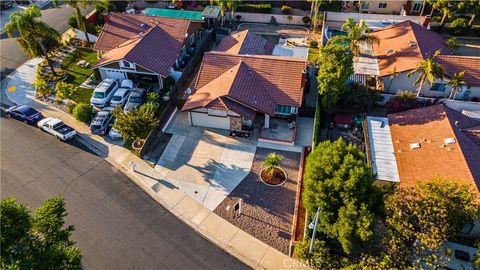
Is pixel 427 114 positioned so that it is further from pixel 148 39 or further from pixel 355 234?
pixel 148 39

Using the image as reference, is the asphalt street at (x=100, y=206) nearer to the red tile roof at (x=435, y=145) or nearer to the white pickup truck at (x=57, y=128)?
the white pickup truck at (x=57, y=128)

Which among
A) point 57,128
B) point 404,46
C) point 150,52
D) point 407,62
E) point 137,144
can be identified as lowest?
point 137,144

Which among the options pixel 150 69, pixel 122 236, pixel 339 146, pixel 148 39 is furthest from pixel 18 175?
pixel 339 146

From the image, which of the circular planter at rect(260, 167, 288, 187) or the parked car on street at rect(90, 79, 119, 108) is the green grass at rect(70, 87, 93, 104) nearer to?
the parked car on street at rect(90, 79, 119, 108)

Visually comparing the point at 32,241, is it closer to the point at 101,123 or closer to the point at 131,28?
the point at 101,123

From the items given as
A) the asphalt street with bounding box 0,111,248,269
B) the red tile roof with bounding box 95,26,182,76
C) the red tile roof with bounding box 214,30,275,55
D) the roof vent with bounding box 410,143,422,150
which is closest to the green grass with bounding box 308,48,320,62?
the red tile roof with bounding box 214,30,275,55

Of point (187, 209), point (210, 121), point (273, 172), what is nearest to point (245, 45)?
point (210, 121)
